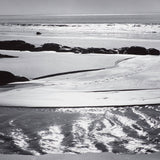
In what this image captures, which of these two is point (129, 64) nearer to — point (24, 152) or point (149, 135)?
point (149, 135)

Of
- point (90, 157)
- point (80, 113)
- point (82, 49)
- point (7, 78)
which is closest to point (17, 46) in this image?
point (82, 49)

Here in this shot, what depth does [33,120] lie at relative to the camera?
21.9ft

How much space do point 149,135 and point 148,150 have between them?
2.36 ft

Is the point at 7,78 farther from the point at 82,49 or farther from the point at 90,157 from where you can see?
the point at 82,49

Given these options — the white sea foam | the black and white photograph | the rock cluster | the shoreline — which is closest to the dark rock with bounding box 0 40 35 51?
the rock cluster

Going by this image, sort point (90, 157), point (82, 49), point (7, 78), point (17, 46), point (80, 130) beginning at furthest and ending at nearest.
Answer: point (17, 46)
point (82, 49)
point (7, 78)
point (80, 130)
point (90, 157)

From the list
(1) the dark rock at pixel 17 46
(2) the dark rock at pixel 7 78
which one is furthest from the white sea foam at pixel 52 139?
(1) the dark rock at pixel 17 46

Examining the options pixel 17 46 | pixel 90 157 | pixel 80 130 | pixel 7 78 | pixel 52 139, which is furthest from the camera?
pixel 17 46

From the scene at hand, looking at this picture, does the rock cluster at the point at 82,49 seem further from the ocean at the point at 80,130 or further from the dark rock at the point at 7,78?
the ocean at the point at 80,130

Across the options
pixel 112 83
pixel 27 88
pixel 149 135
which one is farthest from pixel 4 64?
pixel 149 135

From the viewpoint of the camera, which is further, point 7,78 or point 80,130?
point 7,78

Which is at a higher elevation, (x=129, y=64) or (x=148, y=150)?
(x=129, y=64)

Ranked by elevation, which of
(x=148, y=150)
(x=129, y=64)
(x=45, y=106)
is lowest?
(x=148, y=150)

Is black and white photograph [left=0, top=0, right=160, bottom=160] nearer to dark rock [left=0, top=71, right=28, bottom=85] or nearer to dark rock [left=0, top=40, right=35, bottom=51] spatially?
dark rock [left=0, top=71, right=28, bottom=85]
